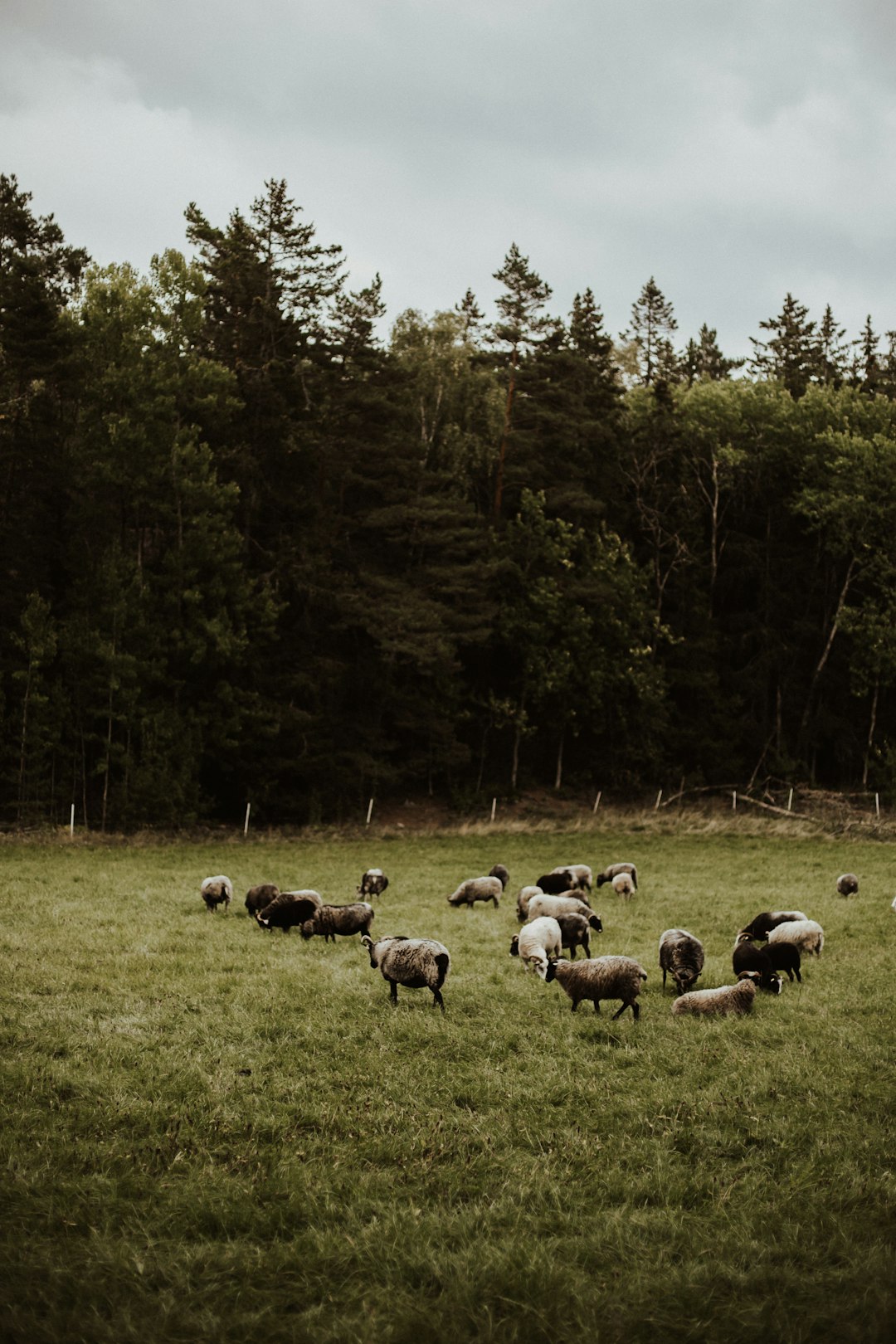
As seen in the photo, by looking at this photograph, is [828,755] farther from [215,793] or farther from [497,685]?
[215,793]

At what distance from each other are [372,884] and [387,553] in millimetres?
24752

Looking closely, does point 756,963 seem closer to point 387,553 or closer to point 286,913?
point 286,913

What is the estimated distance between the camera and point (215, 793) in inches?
1481

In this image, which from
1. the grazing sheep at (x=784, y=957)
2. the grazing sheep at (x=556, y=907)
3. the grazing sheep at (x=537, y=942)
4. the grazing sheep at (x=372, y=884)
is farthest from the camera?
the grazing sheep at (x=372, y=884)

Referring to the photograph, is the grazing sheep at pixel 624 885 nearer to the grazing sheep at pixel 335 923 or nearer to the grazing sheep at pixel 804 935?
the grazing sheep at pixel 804 935

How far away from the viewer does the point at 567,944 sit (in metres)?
14.7

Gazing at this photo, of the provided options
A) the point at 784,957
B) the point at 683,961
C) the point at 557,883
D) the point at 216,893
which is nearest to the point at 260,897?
the point at 216,893

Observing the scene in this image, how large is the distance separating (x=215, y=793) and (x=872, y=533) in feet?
117

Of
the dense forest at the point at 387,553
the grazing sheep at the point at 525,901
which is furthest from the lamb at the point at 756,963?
the dense forest at the point at 387,553

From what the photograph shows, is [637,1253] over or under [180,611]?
under

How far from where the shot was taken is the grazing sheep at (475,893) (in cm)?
1948

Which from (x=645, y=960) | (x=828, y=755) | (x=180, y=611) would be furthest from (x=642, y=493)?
(x=645, y=960)

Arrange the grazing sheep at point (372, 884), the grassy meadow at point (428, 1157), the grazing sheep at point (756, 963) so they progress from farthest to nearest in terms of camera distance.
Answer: the grazing sheep at point (372, 884), the grazing sheep at point (756, 963), the grassy meadow at point (428, 1157)

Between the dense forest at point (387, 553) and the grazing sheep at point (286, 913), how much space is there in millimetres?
18007
